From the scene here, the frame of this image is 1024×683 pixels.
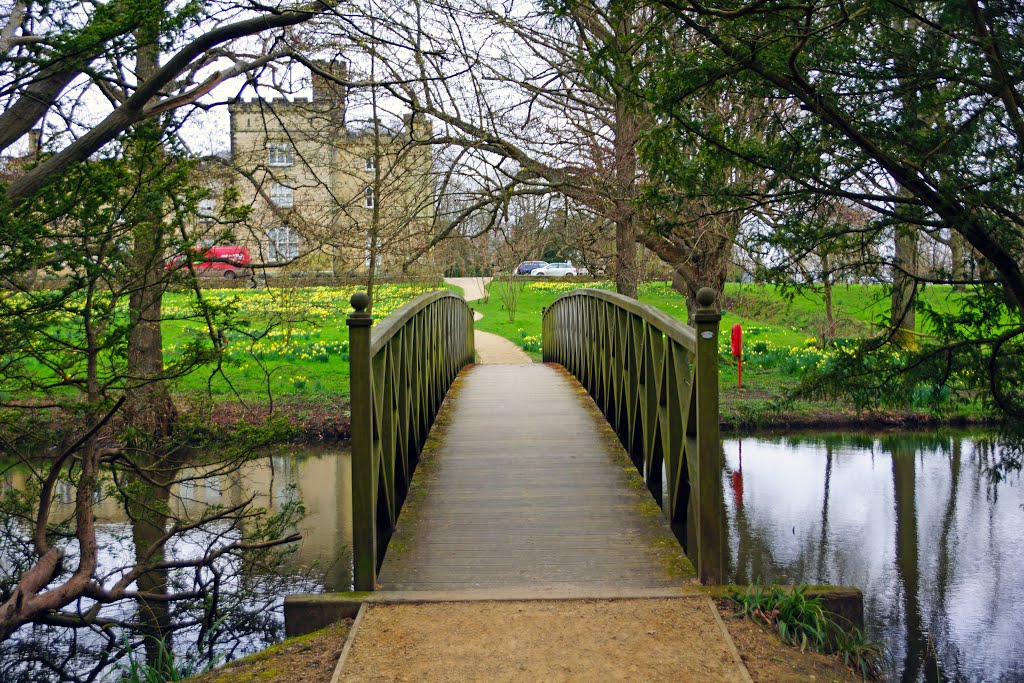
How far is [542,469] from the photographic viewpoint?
6.18m

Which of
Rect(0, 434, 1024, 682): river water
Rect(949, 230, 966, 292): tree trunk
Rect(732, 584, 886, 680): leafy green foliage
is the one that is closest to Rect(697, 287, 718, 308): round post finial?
Rect(732, 584, 886, 680): leafy green foliage

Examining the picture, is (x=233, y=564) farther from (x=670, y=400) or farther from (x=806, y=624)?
(x=806, y=624)

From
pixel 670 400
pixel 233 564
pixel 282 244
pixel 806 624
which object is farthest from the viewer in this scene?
pixel 282 244

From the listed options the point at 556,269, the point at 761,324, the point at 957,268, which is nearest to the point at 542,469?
the point at 957,268

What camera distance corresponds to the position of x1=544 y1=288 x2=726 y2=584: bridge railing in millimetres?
4035

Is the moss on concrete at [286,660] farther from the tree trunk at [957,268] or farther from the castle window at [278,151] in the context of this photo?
the castle window at [278,151]

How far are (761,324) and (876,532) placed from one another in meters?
16.5

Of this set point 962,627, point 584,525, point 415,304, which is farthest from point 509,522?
point 962,627

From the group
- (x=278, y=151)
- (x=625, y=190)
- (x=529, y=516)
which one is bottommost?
(x=529, y=516)

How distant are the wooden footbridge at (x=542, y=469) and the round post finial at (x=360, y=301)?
14 millimetres

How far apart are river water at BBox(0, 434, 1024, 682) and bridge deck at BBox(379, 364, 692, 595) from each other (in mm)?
1106

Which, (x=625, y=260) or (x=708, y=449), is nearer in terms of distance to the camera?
(x=708, y=449)

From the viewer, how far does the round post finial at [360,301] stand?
407 cm

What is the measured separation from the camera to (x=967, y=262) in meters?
5.80
